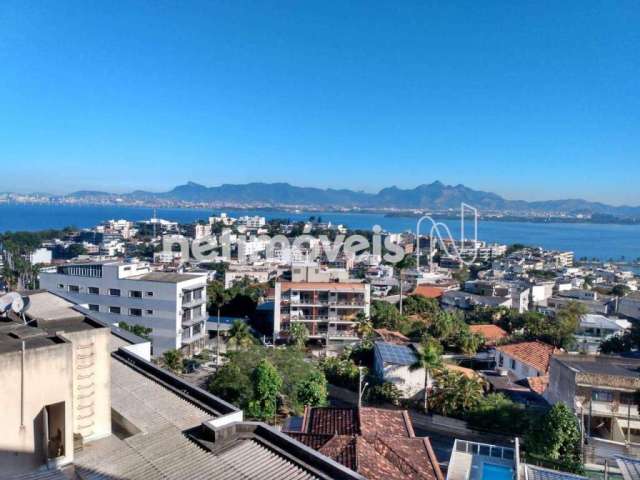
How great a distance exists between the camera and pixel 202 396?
20.4 ft

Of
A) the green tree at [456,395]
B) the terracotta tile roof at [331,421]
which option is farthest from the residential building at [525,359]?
the terracotta tile roof at [331,421]

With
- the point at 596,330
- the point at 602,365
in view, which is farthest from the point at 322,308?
the point at 602,365

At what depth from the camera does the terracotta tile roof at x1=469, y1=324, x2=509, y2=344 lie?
975 inches

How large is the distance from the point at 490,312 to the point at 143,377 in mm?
26483

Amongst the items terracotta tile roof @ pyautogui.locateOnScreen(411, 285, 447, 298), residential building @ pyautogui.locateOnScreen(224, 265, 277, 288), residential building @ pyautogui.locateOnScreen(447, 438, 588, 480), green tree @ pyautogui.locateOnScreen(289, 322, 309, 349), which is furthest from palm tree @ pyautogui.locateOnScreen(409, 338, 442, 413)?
residential building @ pyautogui.locateOnScreen(224, 265, 277, 288)

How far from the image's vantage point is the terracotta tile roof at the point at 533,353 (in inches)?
738

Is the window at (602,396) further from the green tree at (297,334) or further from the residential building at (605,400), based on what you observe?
the green tree at (297,334)

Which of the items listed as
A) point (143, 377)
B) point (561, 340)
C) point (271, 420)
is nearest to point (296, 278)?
point (561, 340)

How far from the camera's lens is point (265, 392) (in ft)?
42.5

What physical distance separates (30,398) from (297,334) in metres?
20.1

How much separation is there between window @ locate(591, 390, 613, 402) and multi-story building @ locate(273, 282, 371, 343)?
14.4m

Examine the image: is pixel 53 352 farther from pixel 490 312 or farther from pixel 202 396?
pixel 490 312

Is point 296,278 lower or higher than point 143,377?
lower

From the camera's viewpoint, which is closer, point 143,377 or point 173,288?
point 143,377
